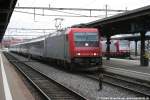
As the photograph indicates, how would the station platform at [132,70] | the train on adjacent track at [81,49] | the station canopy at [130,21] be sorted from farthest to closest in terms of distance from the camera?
the station canopy at [130,21] < the train on adjacent track at [81,49] < the station platform at [132,70]

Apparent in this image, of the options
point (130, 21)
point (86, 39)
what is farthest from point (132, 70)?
point (130, 21)

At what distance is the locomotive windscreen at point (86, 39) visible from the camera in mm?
24062

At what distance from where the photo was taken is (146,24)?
28.5 m

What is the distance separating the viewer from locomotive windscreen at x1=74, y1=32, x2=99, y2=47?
947 inches

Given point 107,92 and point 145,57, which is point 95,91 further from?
point 145,57

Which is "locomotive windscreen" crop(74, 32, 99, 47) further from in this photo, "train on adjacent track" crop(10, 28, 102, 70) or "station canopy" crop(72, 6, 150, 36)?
"station canopy" crop(72, 6, 150, 36)

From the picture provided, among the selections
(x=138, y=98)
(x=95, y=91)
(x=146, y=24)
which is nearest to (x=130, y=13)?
(x=146, y=24)

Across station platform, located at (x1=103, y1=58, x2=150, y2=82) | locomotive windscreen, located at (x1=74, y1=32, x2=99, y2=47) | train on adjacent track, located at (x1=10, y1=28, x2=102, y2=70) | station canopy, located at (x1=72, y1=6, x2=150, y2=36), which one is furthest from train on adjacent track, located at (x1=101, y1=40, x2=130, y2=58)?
locomotive windscreen, located at (x1=74, y1=32, x2=99, y2=47)

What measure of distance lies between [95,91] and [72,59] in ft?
27.8

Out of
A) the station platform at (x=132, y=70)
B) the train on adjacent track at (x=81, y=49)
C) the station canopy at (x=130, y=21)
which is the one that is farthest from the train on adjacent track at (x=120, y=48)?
the train on adjacent track at (x=81, y=49)

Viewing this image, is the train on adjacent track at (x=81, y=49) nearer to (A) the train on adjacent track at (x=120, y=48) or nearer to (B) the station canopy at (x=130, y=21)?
(B) the station canopy at (x=130, y=21)

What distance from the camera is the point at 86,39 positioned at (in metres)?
24.3

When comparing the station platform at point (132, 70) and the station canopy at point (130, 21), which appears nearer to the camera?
the station platform at point (132, 70)

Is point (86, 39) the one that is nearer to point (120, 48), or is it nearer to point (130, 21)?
point (130, 21)
